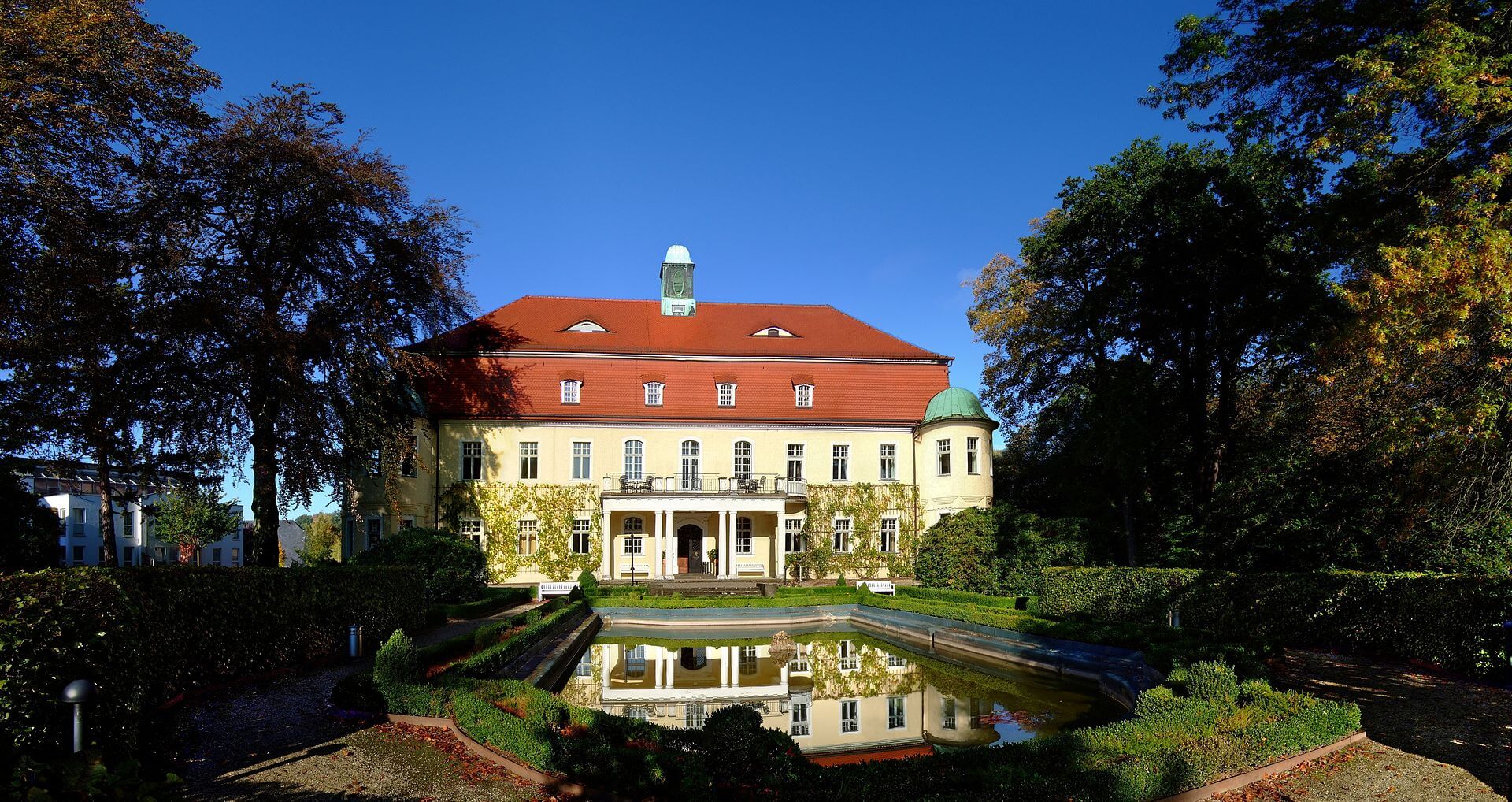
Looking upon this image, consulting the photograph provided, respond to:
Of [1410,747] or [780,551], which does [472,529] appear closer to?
[780,551]

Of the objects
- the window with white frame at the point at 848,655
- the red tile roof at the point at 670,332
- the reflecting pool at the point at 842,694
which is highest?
the red tile roof at the point at 670,332

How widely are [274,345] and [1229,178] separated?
2275 centimetres

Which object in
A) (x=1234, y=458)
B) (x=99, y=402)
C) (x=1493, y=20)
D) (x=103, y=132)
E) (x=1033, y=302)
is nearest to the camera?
(x=1493, y=20)

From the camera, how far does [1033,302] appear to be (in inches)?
1075

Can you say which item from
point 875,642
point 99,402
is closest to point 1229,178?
point 875,642

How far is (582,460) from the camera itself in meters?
29.3

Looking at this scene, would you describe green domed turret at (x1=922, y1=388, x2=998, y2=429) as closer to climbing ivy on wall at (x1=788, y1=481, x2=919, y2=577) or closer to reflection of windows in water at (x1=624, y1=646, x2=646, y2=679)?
climbing ivy on wall at (x1=788, y1=481, x2=919, y2=577)

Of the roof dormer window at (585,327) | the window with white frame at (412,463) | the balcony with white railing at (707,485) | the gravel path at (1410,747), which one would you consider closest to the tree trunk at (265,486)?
the window with white frame at (412,463)

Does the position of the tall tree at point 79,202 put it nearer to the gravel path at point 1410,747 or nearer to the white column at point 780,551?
the gravel path at point 1410,747

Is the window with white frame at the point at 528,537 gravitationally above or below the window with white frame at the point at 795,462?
below

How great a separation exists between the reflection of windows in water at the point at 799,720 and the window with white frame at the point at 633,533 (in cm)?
1703

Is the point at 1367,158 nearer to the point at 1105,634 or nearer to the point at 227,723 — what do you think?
the point at 1105,634

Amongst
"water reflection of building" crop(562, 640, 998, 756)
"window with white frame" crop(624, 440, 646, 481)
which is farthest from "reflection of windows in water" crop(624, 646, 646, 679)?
"window with white frame" crop(624, 440, 646, 481)

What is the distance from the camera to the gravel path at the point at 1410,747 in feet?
23.4
